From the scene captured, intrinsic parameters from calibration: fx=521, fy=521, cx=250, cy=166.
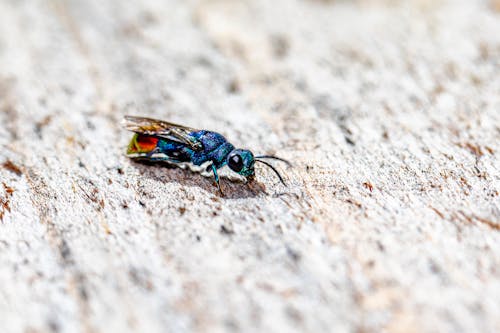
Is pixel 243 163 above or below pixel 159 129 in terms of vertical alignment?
above

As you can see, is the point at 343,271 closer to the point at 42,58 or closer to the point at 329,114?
the point at 329,114

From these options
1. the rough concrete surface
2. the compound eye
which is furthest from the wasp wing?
the compound eye

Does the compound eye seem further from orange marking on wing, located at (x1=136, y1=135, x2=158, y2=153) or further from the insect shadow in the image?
orange marking on wing, located at (x1=136, y1=135, x2=158, y2=153)

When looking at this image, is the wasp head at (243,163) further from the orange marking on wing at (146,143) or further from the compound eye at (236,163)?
the orange marking on wing at (146,143)

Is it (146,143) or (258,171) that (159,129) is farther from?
(258,171)

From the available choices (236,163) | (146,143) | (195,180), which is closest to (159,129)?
(146,143)

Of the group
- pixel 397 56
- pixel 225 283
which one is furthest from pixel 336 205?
pixel 397 56
